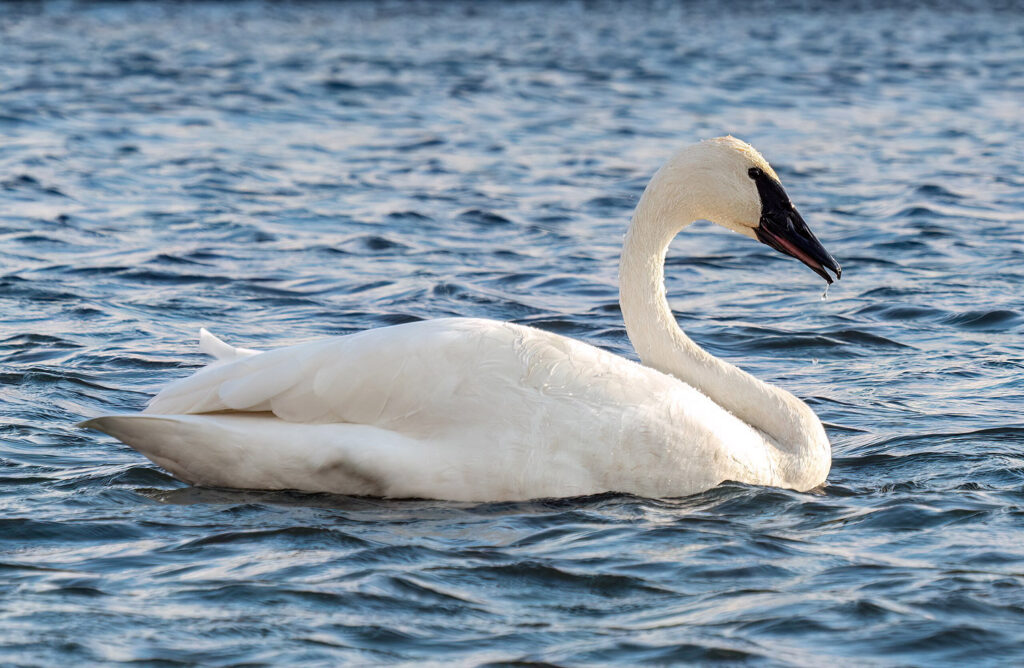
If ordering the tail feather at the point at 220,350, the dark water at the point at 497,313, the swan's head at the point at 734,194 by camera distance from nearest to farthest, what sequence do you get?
the dark water at the point at 497,313 < the tail feather at the point at 220,350 < the swan's head at the point at 734,194

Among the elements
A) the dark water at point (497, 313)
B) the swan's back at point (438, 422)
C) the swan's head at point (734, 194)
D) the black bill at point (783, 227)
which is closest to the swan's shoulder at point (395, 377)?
the swan's back at point (438, 422)

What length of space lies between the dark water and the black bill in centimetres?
98

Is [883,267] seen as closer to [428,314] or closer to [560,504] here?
→ [428,314]

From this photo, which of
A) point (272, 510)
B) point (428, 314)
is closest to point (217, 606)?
point (272, 510)

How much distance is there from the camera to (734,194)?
297 inches

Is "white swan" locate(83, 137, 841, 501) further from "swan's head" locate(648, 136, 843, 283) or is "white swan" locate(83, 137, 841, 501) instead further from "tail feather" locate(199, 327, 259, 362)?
"swan's head" locate(648, 136, 843, 283)

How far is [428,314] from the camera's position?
1066 centimetres

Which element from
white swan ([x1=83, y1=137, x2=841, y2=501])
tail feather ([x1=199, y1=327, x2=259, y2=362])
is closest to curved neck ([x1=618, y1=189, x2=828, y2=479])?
white swan ([x1=83, y1=137, x2=841, y2=501])

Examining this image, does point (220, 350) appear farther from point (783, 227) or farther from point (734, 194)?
point (783, 227)

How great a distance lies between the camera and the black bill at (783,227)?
758 centimetres

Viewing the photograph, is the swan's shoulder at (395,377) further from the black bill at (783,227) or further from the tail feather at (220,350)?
the black bill at (783,227)

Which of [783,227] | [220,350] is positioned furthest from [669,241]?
[220,350]

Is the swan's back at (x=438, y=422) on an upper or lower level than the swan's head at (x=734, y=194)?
lower

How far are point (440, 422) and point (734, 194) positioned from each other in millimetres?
1970
